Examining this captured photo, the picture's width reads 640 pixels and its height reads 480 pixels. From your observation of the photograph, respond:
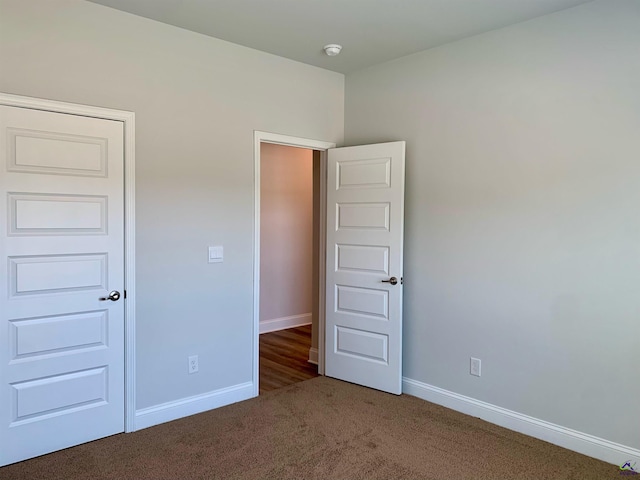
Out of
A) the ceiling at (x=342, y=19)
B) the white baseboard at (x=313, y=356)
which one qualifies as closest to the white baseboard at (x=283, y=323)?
the white baseboard at (x=313, y=356)

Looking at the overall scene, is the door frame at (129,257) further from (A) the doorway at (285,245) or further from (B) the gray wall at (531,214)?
(A) the doorway at (285,245)

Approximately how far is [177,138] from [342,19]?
4.62ft

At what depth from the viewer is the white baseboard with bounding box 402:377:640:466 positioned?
8.87ft

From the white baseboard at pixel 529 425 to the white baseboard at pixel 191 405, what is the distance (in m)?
1.37

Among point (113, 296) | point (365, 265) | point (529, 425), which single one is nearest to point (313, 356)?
point (365, 265)

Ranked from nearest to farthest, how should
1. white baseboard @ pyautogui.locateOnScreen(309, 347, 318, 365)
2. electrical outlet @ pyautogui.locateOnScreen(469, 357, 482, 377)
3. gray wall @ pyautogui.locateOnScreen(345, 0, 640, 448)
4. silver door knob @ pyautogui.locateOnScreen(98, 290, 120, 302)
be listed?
gray wall @ pyautogui.locateOnScreen(345, 0, 640, 448)
silver door knob @ pyautogui.locateOnScreen(98, 290, 120, 302)
electrical outlet @ pyautogui.locateOnScreen(469, 357, 482, 377)
white baseboard @ pyautogui.locateOnScreen(309, 347, 318, 365)

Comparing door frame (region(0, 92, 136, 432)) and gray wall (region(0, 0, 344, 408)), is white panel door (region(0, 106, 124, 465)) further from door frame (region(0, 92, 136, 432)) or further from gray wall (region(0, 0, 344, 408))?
gray wall (region(0, 0, 344, 408))

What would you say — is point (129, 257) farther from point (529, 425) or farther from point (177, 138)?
point (529, 425)

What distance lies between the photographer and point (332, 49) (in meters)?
3.49

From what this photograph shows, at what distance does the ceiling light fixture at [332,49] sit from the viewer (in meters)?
3.46

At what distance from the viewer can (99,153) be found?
286 cm

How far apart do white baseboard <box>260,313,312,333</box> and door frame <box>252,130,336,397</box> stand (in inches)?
67.8

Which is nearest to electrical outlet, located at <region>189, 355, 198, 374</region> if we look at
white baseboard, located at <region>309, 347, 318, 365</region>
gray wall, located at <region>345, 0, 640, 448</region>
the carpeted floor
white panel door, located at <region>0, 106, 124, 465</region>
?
the carpeted floor

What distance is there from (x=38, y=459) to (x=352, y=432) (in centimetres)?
193
